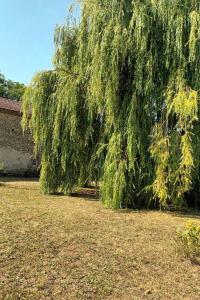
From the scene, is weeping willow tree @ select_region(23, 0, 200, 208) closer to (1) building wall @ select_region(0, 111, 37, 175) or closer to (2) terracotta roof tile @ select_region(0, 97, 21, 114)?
(1) building wall @ select_region(0, 111, 37, 175)

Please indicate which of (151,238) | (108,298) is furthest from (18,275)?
(151,238)

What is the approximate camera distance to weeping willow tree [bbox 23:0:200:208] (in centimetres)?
1076

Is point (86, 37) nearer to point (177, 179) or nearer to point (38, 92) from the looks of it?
point (38, 92)

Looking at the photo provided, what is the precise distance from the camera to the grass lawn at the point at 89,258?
5660mm

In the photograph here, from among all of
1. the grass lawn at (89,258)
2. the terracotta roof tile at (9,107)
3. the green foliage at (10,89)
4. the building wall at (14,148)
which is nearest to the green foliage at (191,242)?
the grass lawn at (89,258)

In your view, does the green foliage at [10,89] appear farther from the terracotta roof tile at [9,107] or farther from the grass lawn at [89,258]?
the grass lawn at [89,258]

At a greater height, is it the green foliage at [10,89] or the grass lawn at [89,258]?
the green foliage at [10,89]

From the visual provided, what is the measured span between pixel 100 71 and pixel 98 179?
3.44 m

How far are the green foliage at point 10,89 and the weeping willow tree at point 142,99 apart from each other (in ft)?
98.2

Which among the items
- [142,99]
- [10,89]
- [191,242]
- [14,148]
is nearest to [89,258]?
[191,242]

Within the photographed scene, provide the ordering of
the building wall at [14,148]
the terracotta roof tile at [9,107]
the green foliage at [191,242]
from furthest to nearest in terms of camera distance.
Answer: the terracotta roof tile at [9,107]
the building wall at [14,148]
the green foliage at [191,242]

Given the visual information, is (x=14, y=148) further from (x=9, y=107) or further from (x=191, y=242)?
(x=191, y=242)

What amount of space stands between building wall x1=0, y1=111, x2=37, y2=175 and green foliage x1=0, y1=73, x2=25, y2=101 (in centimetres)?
1886

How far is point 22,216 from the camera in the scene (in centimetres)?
910
